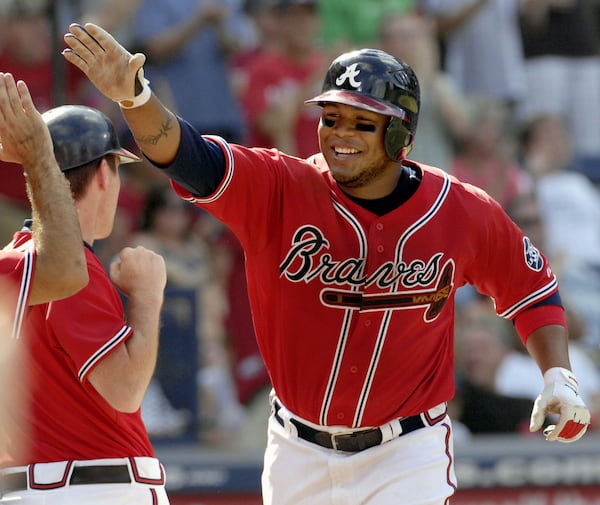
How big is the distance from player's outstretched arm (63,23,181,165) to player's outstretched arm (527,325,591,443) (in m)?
Answer: 1.45

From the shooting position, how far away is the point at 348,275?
392cm

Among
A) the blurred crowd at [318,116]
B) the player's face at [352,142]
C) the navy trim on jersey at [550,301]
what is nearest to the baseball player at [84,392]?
the player's face at [352,142]

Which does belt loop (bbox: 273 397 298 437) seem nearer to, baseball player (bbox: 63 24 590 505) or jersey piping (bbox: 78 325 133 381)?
baseball player (bbox: 63 24 590 505)

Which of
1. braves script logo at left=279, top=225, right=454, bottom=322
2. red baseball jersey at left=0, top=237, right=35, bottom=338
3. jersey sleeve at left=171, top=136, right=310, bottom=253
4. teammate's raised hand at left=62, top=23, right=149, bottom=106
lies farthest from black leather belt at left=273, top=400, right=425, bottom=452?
teammate's raised hand at left=62, top=23, right=149, bottom=106

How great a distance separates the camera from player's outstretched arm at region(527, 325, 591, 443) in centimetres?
390

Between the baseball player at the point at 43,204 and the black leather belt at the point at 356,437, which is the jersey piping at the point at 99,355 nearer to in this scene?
the baseball player at the point at 43,204

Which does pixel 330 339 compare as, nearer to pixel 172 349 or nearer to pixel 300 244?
pixel 300 244

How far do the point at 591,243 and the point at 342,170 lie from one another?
17.8 ft

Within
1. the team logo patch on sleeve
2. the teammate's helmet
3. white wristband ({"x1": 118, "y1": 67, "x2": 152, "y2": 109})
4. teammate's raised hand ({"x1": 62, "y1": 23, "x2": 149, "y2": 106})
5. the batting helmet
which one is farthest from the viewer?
the team logo patch on sleeve

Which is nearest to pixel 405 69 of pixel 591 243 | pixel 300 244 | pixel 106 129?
pixel 300 244

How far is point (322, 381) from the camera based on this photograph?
397cm

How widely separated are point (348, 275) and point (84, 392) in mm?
947

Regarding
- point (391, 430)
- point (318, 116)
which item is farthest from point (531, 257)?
point (318, 116)

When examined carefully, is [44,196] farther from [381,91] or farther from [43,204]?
[381,91]
